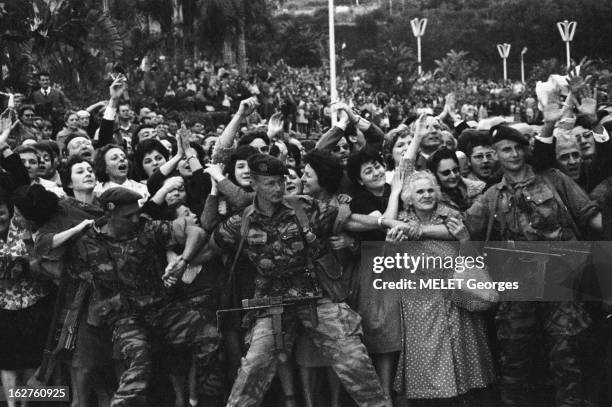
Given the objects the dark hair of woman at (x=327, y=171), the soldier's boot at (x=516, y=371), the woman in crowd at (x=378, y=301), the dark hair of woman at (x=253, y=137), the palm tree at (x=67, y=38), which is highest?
the palm tree at (x=67, y=38)

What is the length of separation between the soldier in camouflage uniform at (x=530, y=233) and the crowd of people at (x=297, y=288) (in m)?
0.01

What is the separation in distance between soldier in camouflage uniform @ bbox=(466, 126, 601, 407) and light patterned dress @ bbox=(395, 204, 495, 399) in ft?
0.50

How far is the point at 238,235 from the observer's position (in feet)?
17.7

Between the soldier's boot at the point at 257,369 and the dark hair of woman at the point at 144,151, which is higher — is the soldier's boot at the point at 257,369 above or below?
below

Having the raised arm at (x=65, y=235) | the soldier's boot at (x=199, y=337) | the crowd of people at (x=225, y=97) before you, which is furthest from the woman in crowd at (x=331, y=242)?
the crowd of people at (x=225, y=97)

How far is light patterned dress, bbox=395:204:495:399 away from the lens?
5.41 m

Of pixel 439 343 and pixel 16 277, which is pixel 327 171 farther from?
pixel 16 277

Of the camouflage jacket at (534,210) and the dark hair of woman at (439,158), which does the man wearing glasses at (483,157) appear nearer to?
the dark hair of woman at (439,158)

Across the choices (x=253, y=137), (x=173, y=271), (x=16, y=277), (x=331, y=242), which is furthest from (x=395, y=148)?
(x=16, y=277)

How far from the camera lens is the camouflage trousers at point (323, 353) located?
5.16 metres

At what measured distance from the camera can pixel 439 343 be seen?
5.47 m

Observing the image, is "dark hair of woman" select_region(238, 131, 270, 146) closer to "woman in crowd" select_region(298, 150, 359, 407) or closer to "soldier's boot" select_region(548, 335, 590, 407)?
"woman in crowd" select_region(298, 150, 359, 407)

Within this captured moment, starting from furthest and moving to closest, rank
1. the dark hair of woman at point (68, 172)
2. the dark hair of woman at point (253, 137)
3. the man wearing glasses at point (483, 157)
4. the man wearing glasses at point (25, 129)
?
the man wearing glasses at point (25, 129) → the dark hair of woman at point (253, 137) → the man wearing glasses at point (483, 157) → the dark hair of woman at point (68, 172)

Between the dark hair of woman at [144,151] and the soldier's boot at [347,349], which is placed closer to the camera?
the soldier's boot at [347,349]
